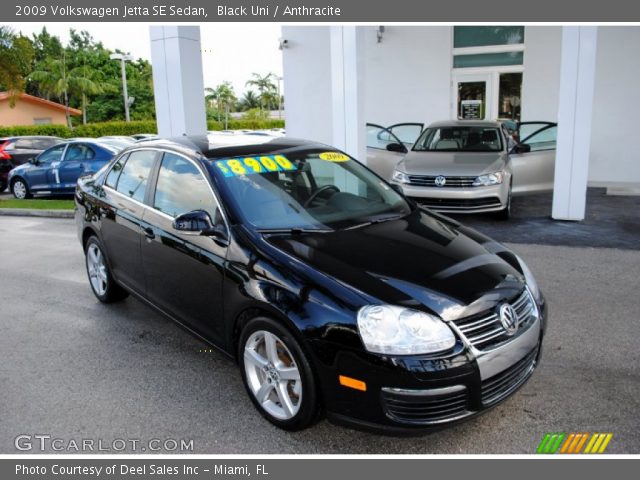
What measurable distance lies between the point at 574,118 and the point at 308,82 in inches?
254

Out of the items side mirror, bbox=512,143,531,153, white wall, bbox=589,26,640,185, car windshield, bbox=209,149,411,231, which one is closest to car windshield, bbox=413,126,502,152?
side mirror, bbox=512,143,531,153

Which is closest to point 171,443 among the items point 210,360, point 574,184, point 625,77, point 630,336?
point 210,360

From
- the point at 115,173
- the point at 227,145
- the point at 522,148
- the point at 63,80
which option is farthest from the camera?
the point at 63,80

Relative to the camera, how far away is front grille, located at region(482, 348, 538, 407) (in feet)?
9.54

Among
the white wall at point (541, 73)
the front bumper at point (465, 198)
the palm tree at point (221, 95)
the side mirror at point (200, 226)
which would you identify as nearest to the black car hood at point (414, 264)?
the side mirror at point (200, 226)

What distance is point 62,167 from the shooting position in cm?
1295

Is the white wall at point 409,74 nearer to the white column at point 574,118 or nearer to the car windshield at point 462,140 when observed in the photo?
the car windshield at point 462,140

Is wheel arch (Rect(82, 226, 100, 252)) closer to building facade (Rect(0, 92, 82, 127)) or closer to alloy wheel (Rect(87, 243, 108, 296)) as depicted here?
alloy wheel (Rect(87, 243, 108, 296))

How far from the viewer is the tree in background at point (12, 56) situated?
73.8 feet

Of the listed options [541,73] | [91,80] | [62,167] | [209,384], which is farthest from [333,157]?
[91,80]

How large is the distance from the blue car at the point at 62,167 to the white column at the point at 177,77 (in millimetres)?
3319

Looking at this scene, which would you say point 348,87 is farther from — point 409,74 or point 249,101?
point 249,101

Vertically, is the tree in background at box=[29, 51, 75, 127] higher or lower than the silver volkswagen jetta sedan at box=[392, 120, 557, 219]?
higher

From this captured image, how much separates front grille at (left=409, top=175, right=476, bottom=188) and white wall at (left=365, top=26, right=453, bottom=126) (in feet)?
21.4
